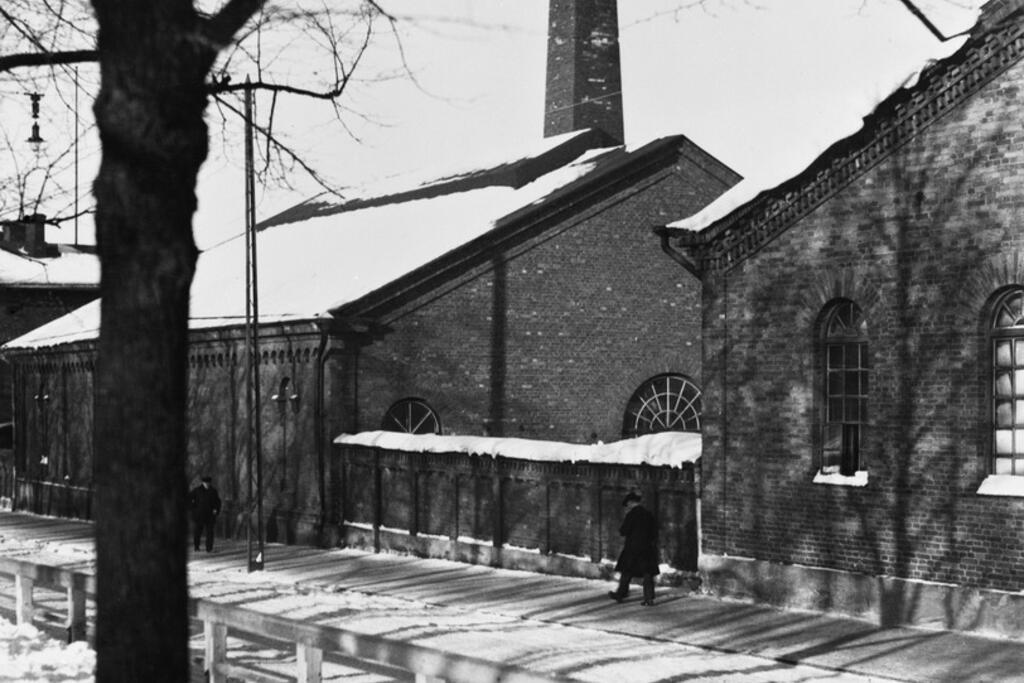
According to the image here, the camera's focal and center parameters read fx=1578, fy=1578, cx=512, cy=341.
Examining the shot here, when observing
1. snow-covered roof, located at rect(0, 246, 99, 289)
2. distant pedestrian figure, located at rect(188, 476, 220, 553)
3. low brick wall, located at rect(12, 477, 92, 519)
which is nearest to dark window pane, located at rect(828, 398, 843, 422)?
distant pedestrian figure, located at rect(188, 476, 220, 553)

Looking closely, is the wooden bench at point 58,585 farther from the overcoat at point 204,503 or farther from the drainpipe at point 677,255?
the overcoat at point 204,503

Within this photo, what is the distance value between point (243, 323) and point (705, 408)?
14.3 metres

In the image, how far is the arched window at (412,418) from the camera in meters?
30.7

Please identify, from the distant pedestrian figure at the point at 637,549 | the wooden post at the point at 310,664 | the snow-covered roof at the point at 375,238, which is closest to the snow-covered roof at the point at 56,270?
the snow-covered roof at the point at 375,238

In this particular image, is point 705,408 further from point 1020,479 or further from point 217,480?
point 217,480

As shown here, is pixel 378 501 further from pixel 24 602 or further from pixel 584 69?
pixel 584 69

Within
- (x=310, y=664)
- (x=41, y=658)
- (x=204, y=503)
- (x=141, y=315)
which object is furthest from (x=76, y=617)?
(x=204, y=503)

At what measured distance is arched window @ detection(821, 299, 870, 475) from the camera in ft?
64.6

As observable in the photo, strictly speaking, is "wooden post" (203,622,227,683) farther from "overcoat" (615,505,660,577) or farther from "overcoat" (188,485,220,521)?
"overcoat" (188,485,220,521)

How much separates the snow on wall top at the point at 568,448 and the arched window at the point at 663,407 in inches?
258

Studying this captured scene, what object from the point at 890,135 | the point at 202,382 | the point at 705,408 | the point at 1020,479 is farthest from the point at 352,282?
the point at 1020,479

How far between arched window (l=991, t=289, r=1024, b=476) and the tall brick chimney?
2523 centimetres

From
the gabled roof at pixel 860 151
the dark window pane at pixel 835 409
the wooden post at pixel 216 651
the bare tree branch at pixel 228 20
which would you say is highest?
the gabled roof at pixel 860 151

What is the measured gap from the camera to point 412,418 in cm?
3105
